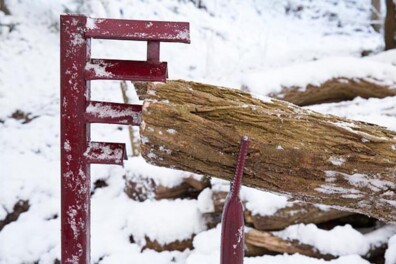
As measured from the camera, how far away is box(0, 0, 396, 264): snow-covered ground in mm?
3137

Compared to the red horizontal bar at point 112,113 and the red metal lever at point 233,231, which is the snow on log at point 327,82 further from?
the red metal lever at point 233,231

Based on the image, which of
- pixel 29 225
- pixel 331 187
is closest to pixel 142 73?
pixel 331 187

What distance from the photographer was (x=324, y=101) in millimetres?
4336

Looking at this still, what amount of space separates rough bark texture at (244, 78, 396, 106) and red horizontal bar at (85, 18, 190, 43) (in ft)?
10.3

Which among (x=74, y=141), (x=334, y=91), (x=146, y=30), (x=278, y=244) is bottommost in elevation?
(x=278, y=244)

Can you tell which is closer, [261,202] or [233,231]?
[233,231]

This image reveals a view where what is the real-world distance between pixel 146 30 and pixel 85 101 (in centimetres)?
28

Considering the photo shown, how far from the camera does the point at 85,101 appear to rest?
1176 millimetres

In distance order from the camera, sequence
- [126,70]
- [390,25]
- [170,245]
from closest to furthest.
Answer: [126,70] < [170,245] < [390,25]

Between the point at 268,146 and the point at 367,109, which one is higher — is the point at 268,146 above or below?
above

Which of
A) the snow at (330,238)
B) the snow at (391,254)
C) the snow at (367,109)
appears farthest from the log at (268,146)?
the snow at (367,109)

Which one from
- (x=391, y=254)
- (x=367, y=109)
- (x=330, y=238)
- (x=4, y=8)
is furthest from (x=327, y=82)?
(x=4, y=8)

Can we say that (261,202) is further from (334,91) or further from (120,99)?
(120,99)

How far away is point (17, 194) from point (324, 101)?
312 centimetres
